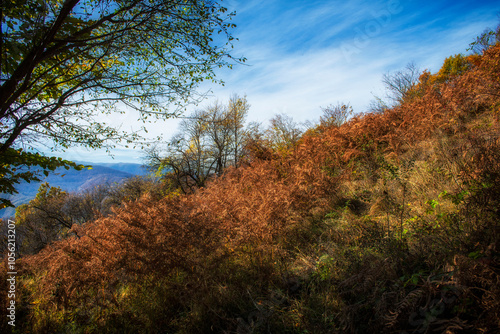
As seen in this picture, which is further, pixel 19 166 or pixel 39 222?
pixel 39 222

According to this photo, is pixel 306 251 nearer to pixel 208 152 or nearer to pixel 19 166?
pixel 19 166

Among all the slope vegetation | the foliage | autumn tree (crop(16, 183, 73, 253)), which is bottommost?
autumn tree (crop(16, 183, 73, 253))

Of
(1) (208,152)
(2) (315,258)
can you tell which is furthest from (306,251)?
(1) (208,152)

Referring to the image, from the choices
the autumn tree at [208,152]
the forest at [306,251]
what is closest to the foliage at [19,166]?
the forest at [306,251]

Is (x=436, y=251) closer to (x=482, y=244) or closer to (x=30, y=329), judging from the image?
(x=482, y=244)

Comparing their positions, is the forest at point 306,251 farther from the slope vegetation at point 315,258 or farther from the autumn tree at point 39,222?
the autumn tree at point 39,222

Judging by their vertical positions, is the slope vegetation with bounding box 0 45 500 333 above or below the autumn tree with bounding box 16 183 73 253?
above

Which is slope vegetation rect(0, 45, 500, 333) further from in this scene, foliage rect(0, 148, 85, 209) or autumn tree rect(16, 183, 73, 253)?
→ autumn tree rect(16, 183, 73, 253)

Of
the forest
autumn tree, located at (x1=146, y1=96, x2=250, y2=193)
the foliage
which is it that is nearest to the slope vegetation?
the forest

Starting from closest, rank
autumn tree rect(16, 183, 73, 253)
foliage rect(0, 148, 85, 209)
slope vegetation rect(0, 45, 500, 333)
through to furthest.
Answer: slope vegetation rect(0, 45, 500, 333) → foliage rect(0, 148, 85, 209) → autumn tree rect(16, 183, 73, 253)

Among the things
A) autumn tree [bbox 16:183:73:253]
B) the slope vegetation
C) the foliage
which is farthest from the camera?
autumn tree [bbox 16:183:73:253]

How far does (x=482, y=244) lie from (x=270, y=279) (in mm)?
2434

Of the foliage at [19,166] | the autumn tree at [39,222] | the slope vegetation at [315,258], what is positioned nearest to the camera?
the slope vegetation at [315,258]

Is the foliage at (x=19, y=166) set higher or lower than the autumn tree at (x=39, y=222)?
higher
